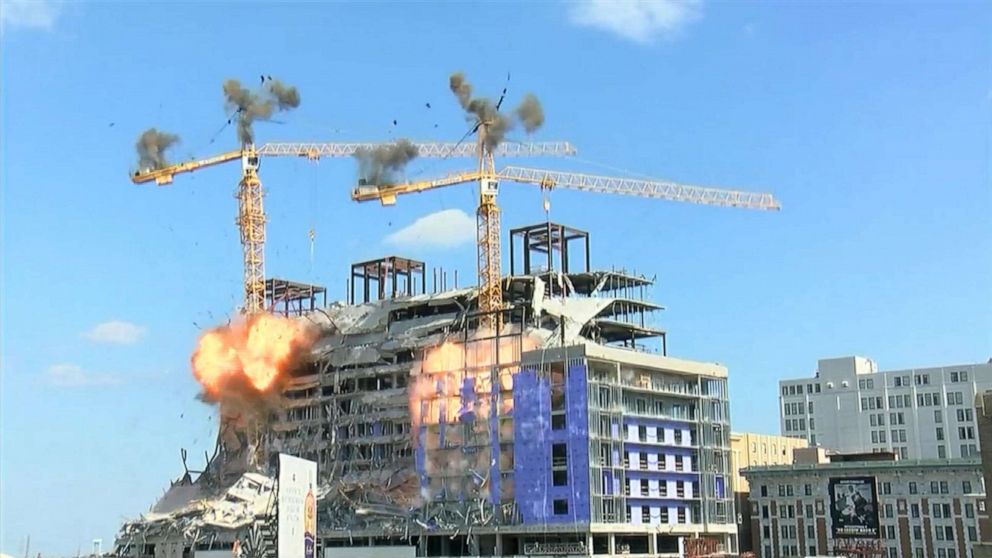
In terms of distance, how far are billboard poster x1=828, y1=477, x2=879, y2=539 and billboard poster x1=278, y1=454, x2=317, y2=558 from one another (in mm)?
72611

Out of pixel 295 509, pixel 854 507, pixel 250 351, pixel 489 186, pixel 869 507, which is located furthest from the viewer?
pixel 250 351

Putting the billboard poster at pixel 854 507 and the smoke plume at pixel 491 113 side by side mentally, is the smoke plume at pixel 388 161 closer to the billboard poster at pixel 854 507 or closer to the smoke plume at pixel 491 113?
the smoke plume at pixel 491 113

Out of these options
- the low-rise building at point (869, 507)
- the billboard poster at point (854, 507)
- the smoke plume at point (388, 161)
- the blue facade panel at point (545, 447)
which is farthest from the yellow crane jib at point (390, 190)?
the billboard poster at point (854, 507)

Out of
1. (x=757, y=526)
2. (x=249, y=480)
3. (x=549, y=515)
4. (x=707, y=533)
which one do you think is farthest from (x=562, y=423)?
(x=249, y=480)

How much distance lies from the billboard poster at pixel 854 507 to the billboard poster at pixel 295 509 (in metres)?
72.6

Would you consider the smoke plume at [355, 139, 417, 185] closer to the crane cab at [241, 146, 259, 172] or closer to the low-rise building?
the crane cab at [241, 146, 259, 172]

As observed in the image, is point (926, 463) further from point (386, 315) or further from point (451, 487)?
point (386, 315)

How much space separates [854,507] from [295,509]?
3015 inches

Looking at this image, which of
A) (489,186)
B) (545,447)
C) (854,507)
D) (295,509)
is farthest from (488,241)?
(295,509)

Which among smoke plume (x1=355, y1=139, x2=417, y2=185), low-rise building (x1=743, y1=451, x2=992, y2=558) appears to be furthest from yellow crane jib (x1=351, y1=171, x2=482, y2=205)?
low-rise building (x1=743, y1=451, x2=992, y2=558)

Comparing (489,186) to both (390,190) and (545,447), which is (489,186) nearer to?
(390,190)

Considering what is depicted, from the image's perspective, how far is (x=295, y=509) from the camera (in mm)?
81938

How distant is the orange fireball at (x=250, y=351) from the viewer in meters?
192

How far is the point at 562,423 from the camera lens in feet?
495
